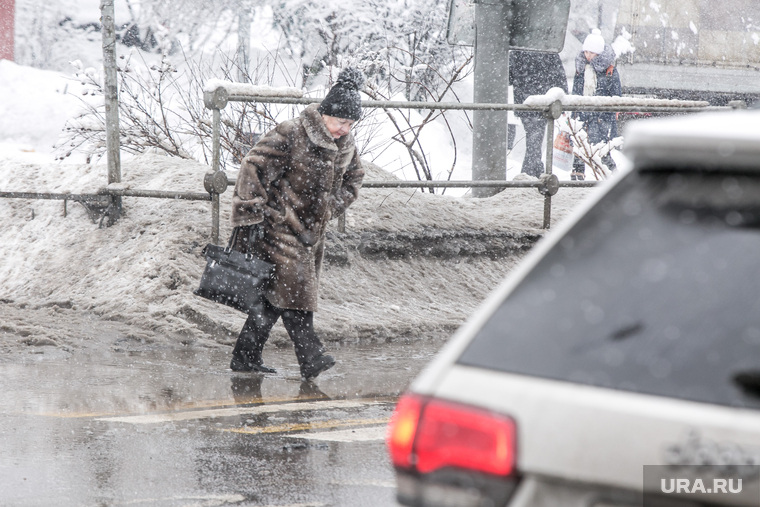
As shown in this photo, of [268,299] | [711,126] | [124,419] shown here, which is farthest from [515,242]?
[711,126]

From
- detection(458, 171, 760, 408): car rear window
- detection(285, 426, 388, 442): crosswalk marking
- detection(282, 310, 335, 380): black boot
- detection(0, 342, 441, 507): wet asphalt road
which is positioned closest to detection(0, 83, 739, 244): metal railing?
detection(0, 342, 441, 507): wet asphalt road

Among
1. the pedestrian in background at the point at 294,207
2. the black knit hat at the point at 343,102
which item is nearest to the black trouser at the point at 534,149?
the pedestrian in background at the point at 294,207

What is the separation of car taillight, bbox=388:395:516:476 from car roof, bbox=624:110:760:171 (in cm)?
51

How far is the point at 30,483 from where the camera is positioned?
11.5 feet

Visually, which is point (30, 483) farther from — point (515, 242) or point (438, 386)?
point (515, 242)

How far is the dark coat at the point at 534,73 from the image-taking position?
1231 centimetres

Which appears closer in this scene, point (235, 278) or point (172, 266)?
point (235, 278)

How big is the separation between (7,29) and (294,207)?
17.3 metres

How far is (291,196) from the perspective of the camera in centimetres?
550

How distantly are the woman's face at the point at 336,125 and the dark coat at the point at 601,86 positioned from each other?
8.13 metres

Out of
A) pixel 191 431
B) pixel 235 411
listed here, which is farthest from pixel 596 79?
pixel 191 431

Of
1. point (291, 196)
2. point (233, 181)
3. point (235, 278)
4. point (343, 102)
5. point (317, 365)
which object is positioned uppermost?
point (343, 102)

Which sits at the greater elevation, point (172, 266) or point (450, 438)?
point (450, 438)

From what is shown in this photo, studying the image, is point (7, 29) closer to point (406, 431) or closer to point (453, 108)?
point (453, 108)
